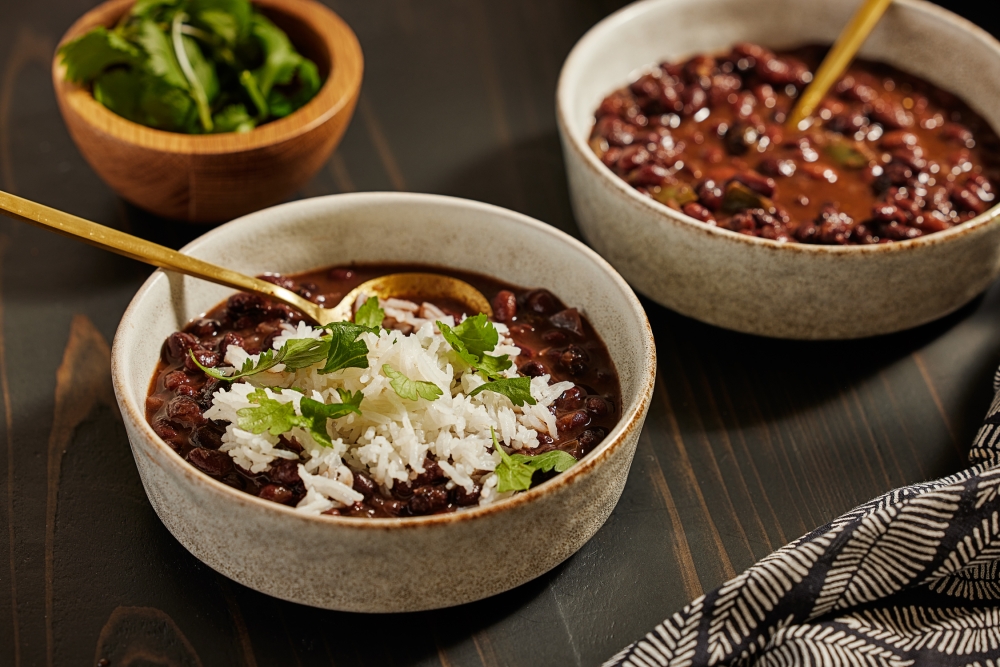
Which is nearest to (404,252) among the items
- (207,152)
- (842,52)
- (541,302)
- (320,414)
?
(541,302)

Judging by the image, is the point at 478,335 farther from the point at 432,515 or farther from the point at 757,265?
the point at 757,265

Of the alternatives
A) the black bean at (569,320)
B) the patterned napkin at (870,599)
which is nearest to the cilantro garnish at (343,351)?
the black bean at (569,320)

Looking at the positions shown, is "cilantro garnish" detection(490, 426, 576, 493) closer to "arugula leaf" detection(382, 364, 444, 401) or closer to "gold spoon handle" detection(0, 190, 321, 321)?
"arugula leaf" detection(382, 364, 444, 401)

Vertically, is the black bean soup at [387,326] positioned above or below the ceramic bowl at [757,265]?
below

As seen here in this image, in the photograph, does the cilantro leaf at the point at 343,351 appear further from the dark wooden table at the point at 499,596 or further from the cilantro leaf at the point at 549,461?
the dark wooden table at the point at 499,596

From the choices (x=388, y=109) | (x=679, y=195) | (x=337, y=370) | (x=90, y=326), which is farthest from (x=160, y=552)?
(x=388, y=109)

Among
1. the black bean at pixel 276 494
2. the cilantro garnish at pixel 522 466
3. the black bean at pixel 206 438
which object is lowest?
the black bean at pixel 206 438

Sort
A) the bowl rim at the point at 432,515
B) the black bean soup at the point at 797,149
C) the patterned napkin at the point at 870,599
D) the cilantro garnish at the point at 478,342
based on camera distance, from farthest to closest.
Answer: the black bean soup at the point at 797,149 → the cilantro garnish at the point at 478,342 → the patterned napkin at the point at 870,599 → the bowl rim at the point at 432,515
